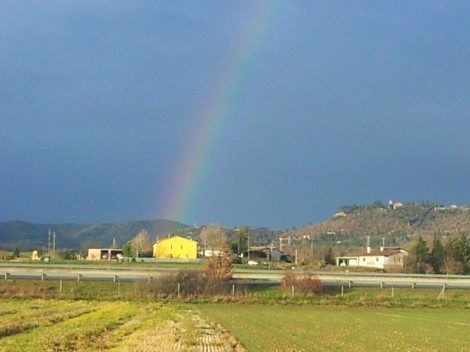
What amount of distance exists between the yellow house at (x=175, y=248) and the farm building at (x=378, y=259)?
28.2 metres

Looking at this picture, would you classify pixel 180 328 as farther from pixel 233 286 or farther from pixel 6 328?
pixel 233 286

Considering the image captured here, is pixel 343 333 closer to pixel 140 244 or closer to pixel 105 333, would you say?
pixel 105 333

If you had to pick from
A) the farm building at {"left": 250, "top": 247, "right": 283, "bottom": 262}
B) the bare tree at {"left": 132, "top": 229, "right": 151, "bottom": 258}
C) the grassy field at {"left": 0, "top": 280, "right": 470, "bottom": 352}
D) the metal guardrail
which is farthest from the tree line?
the grassy field at {"left": 0, "top": 280, "right": 470, "bottom": 352}

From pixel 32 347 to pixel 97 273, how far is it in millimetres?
54008

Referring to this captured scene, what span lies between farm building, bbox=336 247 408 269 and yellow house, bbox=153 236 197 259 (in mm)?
28185

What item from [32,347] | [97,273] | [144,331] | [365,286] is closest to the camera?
[32,347]

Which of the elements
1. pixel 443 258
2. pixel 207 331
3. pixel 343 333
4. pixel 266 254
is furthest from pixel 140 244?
pixel 343 333

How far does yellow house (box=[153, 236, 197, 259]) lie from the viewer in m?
139

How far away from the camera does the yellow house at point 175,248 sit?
456 ft

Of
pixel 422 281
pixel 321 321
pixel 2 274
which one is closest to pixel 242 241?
pixel 422 281

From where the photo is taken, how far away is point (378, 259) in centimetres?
14562

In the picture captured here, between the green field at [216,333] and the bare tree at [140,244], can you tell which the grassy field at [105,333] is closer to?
the green field at [216,333]

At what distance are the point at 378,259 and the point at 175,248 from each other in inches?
1548

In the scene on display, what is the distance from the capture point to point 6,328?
27.9 meters
